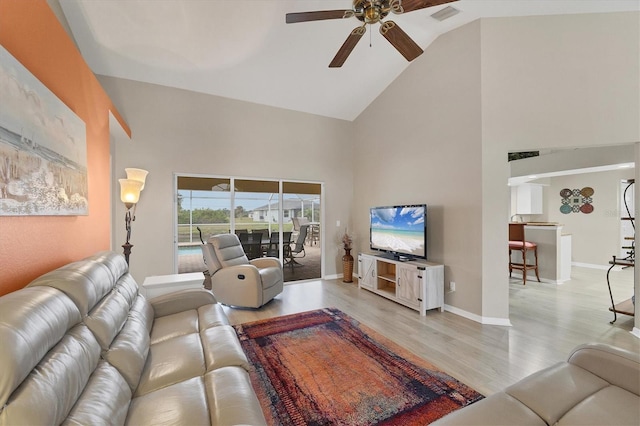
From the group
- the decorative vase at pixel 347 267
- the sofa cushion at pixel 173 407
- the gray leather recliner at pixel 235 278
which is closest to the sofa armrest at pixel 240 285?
the gray leather recliner at pixel 235 278

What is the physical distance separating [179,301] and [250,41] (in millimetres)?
3282

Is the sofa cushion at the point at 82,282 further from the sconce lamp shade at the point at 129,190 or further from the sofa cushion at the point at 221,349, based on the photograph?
the sconce lamp shade at the point at 129,190

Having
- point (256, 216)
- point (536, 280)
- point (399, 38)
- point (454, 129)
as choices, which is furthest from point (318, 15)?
point (536, 280)

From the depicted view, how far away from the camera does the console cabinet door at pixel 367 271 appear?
4391 millimetres

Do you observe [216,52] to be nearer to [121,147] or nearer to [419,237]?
[121,147]

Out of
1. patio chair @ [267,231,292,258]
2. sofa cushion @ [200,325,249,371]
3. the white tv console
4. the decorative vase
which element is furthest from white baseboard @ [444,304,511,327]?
patio chair @ [267,231,292,258]

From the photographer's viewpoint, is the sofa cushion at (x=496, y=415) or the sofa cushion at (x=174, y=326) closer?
the sofa cushion at (x=496, y=415)

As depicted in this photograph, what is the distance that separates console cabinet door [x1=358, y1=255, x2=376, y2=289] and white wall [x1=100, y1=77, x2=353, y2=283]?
93cm

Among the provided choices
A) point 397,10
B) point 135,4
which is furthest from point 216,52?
Result: point 397,10

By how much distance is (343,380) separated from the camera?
2.08 m

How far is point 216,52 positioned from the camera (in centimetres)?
357

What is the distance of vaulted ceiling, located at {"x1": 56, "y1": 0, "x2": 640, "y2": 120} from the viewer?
2883mm

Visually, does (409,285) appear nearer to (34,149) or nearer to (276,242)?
(276,242)

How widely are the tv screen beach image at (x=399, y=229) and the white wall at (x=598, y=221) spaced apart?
18.3ft
